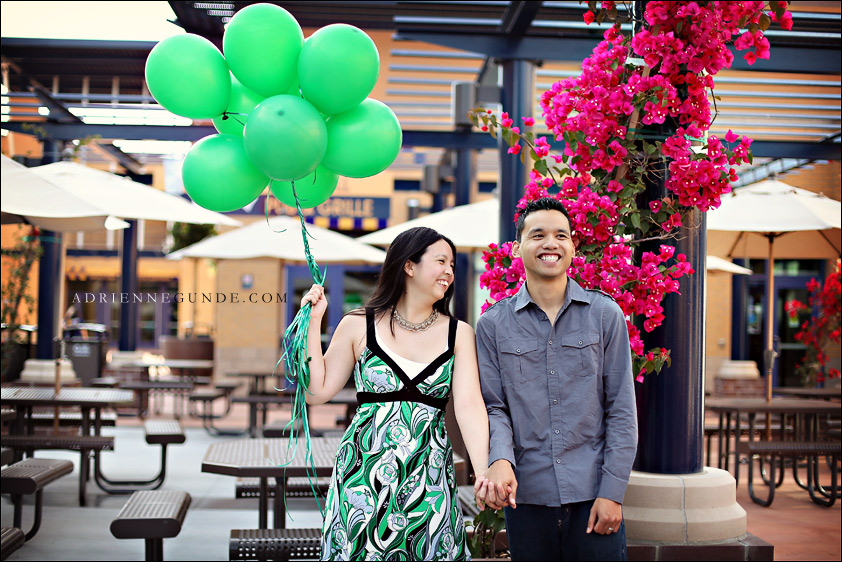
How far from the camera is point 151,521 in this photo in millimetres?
3639

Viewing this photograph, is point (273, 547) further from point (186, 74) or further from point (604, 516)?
point (186, 74)

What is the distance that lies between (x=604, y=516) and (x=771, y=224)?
529 cm

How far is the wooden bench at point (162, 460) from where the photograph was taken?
6.14m

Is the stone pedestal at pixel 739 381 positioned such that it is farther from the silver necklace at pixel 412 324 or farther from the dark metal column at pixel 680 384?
the silver necklace at pixel 412 324

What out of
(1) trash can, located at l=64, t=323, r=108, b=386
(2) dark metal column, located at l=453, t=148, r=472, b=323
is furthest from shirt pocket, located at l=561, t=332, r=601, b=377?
(1) trash can, located at l=64, t=323, r=108, b=386

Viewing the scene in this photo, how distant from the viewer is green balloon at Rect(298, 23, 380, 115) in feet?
8.42

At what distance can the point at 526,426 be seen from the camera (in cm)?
229

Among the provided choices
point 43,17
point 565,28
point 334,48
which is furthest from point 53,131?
point 334,48

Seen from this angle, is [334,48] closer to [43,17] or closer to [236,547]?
[236,547]

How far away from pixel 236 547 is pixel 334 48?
2.10 metres

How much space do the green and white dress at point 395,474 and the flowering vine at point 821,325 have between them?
6.86 m

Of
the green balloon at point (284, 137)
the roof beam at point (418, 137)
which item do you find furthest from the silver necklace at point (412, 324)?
the roof beam at point (418, 137)

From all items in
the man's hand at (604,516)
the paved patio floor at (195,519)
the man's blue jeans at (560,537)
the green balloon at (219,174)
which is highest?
the green balloon at (219,174)

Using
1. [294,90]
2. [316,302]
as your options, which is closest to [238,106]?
[294,90]
